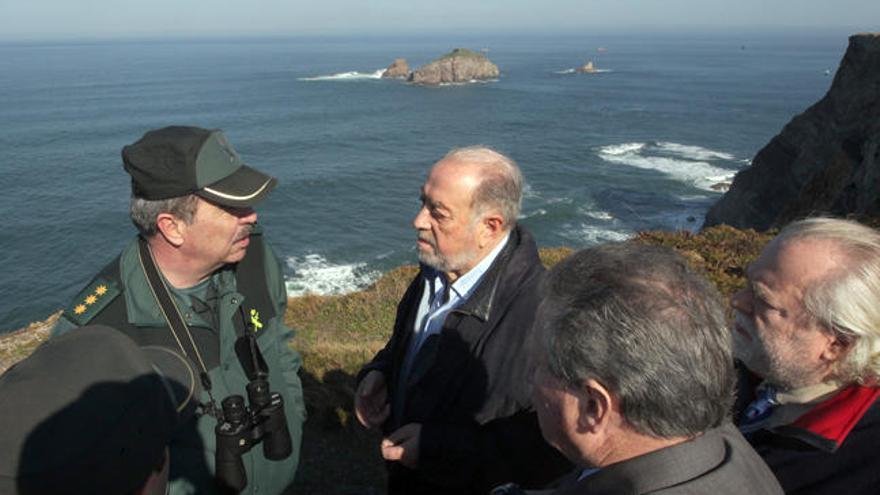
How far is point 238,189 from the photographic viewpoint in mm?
3037

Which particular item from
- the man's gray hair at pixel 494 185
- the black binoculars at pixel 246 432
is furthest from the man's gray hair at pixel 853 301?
the black binoculars at pixel 246 432

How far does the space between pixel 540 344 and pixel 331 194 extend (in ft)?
139

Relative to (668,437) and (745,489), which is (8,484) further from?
(745,489)

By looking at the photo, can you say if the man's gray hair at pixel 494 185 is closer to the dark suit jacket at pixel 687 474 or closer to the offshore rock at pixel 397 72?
the dark suit jacket at pixel 687 474

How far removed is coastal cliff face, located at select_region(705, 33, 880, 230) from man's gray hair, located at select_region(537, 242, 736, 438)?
1970 cm

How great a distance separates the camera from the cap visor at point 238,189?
2.96 metres

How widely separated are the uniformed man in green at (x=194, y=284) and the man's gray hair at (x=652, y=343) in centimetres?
186

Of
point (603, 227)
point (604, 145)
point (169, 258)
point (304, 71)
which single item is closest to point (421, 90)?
point (304, 71)

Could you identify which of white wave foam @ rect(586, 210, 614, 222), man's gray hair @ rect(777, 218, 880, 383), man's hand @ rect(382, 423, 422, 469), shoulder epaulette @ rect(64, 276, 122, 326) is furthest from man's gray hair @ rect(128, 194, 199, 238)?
white wave foam @ rect(586, 210, 614, 222)

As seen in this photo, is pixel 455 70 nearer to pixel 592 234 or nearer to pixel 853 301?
pixel 592 234

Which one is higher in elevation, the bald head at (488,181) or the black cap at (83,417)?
the bald head at (488,181)

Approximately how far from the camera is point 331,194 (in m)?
43.0

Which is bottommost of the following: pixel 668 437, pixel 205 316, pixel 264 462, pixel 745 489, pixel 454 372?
pixel 264 462

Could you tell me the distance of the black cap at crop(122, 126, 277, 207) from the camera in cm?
284
